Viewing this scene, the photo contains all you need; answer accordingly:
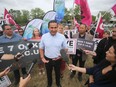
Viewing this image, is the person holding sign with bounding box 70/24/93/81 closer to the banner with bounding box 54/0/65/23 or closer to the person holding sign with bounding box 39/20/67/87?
the person holding sign with bounding box 39/20/67/87

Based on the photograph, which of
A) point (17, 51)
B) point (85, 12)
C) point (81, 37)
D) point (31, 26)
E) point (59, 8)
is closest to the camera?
point (17, 51)

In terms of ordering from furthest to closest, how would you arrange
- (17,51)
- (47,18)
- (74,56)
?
(47,18), (74,56), (17,51)

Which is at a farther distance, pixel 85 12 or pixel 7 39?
pixel 85 12

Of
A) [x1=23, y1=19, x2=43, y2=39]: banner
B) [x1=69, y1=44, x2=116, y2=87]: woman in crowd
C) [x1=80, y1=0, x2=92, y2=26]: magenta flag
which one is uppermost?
[x1=80, y1=0, x2=92, y2=26]: magenta flag

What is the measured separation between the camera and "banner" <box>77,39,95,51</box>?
4.81 metres

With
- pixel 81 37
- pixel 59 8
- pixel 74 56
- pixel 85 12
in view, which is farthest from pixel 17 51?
pixel 59 8

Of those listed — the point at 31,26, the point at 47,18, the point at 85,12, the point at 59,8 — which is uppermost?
the point at 59,8

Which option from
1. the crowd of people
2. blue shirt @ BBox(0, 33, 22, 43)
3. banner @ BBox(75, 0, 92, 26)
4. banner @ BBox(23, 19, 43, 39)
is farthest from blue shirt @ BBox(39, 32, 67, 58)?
banner @ BBox(23, 19, 43, 39)

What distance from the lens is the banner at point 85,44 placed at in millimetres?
4812

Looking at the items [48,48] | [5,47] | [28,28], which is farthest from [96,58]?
[28,28]

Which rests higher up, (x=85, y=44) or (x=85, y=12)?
(x=85, y=12)

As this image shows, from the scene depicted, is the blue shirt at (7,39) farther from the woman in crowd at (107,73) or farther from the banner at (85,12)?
the banner at (85,12)

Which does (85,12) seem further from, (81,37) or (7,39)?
(7,39)

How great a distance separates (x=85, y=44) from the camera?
16.1ft
